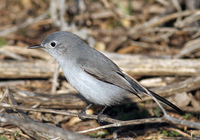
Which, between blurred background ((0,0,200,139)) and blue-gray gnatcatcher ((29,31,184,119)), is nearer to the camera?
blue-gray gnatcatcher ((29,31,184,119))

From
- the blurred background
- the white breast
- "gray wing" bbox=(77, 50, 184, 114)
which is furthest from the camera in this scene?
the blurred background

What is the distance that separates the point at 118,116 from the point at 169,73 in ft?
4.62

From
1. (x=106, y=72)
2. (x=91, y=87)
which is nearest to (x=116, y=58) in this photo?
(x=106, y=72)

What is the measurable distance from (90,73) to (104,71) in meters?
0.23

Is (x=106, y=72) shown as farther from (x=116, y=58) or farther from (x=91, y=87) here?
(x=116, y=58)

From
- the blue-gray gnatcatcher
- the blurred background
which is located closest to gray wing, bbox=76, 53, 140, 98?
the blue-gray gnatcatcher

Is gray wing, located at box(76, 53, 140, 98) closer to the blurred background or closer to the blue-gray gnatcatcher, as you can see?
the blue-gray gnatcatcher

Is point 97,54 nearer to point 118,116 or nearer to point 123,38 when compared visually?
point 118,116

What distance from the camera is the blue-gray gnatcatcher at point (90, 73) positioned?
3.29 meters

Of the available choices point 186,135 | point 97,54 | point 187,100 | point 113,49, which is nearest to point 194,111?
point 187,100

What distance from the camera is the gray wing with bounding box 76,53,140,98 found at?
343 centimetres

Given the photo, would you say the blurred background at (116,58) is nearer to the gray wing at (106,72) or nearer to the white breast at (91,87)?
the white breast at (91,87)

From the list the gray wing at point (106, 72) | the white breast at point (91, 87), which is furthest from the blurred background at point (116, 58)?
the gray wing at point (106, 72)

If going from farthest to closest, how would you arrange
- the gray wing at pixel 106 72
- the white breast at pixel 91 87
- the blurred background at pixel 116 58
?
1. the blurred background at pixel 116 58
2. the gray wing at pixel 106 72
3. the white breast at pixel 91 87
